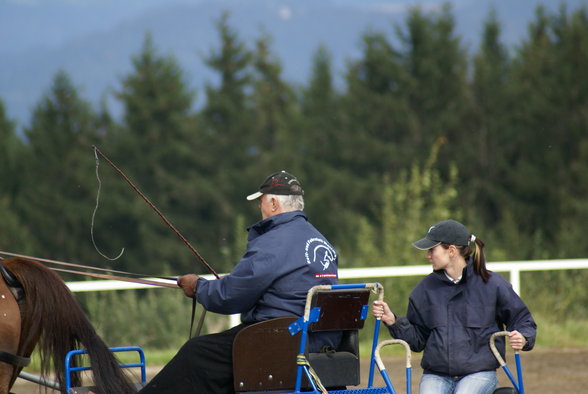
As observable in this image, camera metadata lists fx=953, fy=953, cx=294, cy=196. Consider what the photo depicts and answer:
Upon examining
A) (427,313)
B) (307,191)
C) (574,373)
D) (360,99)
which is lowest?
(574,373)

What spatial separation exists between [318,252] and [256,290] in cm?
38

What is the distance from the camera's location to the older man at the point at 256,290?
14.5ft

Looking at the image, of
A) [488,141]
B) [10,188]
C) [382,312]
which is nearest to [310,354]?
[382,312]

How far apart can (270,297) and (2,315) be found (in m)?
1.35

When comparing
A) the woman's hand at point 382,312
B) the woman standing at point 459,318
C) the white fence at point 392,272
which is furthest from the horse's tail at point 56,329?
the white fence at point 392,272

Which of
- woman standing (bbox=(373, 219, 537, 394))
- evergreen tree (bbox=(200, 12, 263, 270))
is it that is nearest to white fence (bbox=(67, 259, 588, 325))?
woman standing (bbox=(373, 219, 537, 394))

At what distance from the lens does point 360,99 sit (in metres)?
42.0

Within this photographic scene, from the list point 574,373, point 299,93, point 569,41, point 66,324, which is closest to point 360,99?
point 299,93

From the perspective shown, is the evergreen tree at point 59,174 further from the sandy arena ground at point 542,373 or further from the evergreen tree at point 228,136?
the sandy arena ground at point 542,373

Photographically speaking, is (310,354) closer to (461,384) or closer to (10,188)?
(461,384)

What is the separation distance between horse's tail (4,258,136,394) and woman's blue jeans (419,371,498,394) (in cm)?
149

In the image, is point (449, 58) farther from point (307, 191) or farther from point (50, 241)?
point (50, 241)

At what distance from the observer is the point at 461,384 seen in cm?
439

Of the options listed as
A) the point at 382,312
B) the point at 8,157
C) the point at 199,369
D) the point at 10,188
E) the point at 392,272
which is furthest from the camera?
the point at 10,188
